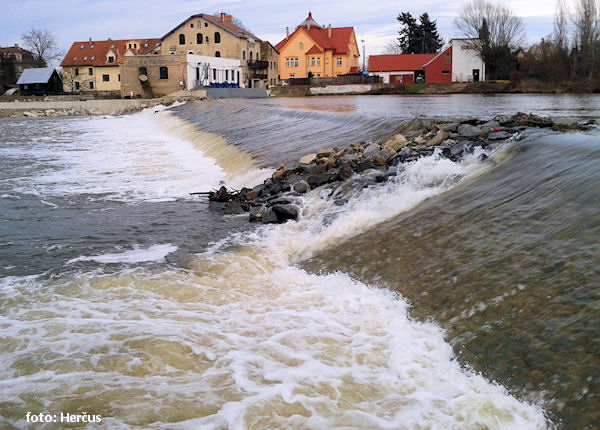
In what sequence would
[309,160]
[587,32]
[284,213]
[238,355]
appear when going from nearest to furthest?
[238,355], [284,213], [309,160], [587,32]

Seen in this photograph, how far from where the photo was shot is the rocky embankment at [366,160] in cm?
1026

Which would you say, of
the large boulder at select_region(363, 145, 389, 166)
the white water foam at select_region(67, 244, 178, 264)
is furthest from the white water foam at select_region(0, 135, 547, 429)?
the large boulder at select_region(363, 145, 389, 166)

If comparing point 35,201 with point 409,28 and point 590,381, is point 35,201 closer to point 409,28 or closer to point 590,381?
point 590,381

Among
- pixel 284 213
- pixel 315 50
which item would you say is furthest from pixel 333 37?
pixel 284 213

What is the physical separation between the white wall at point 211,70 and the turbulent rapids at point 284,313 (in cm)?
4628

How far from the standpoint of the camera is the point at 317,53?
7644cm

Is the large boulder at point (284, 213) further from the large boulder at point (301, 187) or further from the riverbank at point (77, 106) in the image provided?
the riverbank at point (77, 106)

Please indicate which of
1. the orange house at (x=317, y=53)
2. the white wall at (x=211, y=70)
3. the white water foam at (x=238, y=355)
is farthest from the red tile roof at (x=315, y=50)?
the white water foam at (x=238, y=355)

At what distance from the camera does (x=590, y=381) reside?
3.92 m

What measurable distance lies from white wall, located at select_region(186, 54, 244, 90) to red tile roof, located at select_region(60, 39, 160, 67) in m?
15.0

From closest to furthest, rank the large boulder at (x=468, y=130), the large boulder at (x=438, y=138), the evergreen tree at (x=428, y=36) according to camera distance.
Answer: the large boulder at (x=468, y=130), the large boulder at (x=438, y=138), the evergreen tree at (x=428, y=36)

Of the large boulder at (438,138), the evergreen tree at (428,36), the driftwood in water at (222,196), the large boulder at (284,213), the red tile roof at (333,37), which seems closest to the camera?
the large boulder at (284,213)

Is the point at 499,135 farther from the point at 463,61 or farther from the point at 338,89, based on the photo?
the point at 463,61

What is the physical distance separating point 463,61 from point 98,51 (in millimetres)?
48121
